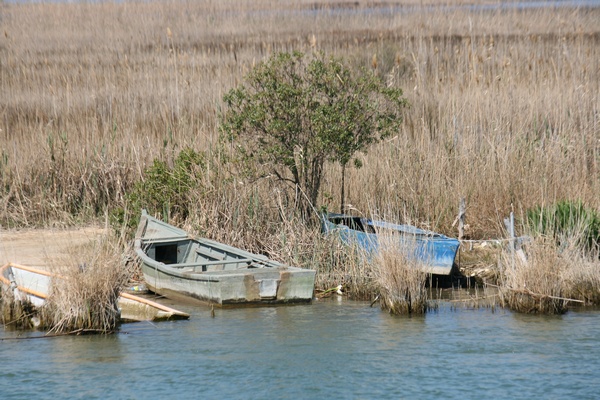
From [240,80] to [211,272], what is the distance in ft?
32.8

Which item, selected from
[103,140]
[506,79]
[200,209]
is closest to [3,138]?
[103,140]

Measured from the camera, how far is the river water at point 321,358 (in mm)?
7918

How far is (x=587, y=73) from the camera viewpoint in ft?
60.5

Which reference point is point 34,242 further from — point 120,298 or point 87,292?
point 87,292

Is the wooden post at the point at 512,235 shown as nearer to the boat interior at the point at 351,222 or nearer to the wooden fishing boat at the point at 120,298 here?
the boat interior at the point at 351,222

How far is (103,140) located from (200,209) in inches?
168

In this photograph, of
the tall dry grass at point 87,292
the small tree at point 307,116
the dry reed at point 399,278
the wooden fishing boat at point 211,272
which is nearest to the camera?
the tall dry grass at point 87,292

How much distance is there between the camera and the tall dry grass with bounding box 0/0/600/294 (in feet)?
44.6

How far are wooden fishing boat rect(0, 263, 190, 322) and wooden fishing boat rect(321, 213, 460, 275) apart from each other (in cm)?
259

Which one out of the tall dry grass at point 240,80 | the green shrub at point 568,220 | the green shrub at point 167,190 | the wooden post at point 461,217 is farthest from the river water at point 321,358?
the green shrub at point 167,190

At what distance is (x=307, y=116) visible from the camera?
12578mm

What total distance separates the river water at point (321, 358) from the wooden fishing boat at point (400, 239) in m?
0.81

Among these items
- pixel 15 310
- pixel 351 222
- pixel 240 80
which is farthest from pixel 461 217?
pixel 240 80

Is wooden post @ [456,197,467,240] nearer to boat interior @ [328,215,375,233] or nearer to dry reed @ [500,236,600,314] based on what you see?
boat interior @ [328,215,375,233]
